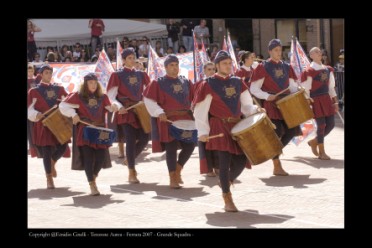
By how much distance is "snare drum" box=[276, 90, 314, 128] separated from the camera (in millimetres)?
11734

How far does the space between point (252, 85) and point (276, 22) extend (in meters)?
17.7

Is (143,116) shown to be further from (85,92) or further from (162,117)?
(85,92)

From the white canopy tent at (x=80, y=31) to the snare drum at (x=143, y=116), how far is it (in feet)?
Answer: 50.6

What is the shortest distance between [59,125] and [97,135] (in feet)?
3.67

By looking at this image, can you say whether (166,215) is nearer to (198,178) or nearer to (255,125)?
(255,125)

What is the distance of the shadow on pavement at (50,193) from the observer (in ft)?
36.2

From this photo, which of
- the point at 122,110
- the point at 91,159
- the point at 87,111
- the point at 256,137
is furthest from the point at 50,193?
the point at 256,137

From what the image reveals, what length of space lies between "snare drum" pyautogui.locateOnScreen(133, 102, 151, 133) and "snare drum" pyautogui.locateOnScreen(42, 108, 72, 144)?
1024 mm

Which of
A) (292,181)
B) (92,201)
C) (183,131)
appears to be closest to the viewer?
(92,201)

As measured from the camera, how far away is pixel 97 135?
10.7 meters

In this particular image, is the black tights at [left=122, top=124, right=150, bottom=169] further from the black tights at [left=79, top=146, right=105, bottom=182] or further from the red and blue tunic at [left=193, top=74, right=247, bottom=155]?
the red and blue tunic at [left=193, top=74, right=247, bottom=155]
